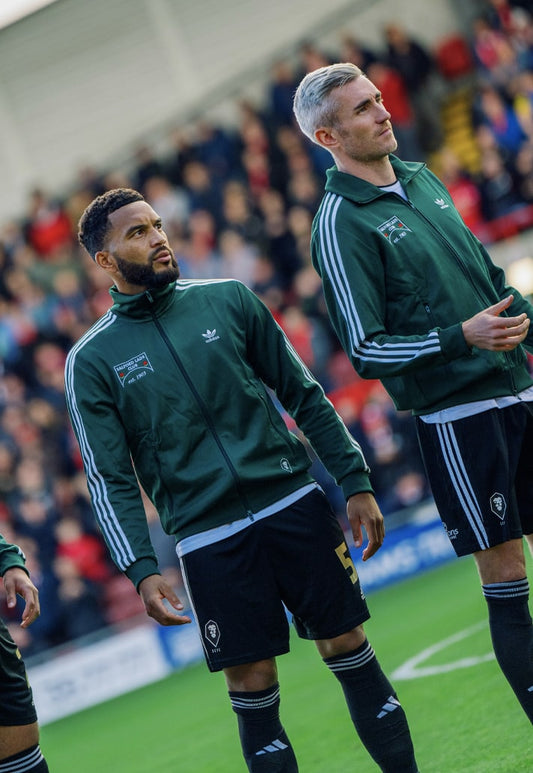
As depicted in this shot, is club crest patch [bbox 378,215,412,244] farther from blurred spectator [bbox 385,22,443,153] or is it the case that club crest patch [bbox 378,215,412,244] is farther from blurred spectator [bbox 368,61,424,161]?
blurred spectator [bbox 385,22,443,153]

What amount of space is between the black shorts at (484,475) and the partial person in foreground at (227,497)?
0.25 metres

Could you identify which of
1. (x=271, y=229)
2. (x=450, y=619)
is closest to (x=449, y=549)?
(x=450, y=619)

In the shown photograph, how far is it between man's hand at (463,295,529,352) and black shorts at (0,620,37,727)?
1851 millimetres

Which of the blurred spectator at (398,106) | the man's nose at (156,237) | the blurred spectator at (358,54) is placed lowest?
the man's nose at (156,237)

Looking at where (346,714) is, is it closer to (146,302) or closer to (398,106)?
(146,302)

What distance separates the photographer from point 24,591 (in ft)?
13.8

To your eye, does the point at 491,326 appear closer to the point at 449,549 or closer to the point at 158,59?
the point at 449,549

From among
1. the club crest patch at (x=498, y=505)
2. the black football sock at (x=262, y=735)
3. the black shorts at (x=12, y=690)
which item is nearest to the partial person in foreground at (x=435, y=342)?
the club crest patch at (x=498, y=505)

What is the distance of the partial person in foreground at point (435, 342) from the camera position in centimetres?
393

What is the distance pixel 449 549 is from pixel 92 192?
7949 mm

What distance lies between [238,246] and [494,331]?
36.5 ft

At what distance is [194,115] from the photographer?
17312mm

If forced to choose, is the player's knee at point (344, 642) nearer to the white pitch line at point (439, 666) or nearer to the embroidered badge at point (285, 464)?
the embroidered badge at point (285, 464)

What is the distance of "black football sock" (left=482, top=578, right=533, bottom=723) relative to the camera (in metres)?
3.88
